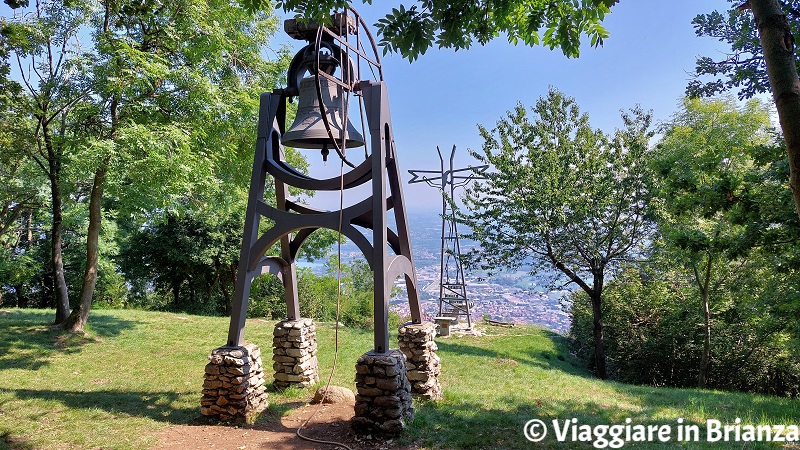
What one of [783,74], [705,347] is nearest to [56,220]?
[783,74]

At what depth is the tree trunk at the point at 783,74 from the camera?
2.05m

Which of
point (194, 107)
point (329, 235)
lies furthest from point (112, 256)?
point (194, 107)

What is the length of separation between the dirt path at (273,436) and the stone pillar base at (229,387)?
0.18 m

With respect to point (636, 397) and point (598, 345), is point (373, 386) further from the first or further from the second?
point (598, 345)

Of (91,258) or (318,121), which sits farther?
(91,258)

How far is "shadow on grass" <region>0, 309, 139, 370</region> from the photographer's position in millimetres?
8469

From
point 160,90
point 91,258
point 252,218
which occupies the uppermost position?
point 160,90

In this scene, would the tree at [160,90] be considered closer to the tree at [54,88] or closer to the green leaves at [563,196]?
the tree at [54,88]

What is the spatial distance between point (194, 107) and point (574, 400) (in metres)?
9.44

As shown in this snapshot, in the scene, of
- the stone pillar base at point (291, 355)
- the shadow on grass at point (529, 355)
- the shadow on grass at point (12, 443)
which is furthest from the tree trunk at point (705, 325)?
the shadow on grass at point (12, 443)

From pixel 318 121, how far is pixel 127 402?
4943 mm

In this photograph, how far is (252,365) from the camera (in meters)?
5.82

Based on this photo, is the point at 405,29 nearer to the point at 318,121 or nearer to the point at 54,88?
the point at 318,121

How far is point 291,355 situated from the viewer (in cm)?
711
